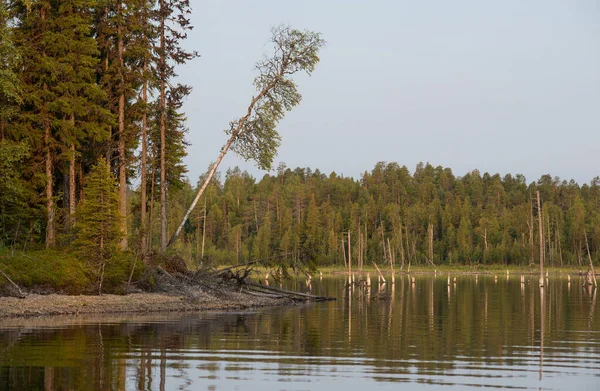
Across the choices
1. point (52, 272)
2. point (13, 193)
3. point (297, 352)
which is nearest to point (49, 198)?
point (13, 193)

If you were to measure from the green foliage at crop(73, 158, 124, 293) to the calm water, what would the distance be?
15.8 feet

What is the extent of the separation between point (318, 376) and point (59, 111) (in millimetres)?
28060

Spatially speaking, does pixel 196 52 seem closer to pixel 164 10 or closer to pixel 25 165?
pixel 164 10

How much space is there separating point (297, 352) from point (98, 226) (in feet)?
58.5

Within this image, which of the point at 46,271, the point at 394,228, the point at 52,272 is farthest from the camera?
the point at 394,228

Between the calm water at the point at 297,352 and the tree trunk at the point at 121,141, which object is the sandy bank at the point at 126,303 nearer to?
the calm water at the point at 297,352

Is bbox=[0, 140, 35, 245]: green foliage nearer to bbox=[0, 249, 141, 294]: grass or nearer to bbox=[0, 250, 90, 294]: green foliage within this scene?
bbox=[0, 249, 141, 294]: grass

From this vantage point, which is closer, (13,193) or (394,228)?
(13,193)

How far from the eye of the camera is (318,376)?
1675 cm

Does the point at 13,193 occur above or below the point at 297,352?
above

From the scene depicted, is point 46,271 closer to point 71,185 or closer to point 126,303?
point 126,303

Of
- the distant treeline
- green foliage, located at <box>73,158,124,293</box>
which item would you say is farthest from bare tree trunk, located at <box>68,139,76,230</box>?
the distant treeline

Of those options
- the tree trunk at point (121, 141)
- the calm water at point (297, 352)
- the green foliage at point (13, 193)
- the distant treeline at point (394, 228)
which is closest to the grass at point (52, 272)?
the green foliage at point (13, 193)

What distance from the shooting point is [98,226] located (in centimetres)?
3650
